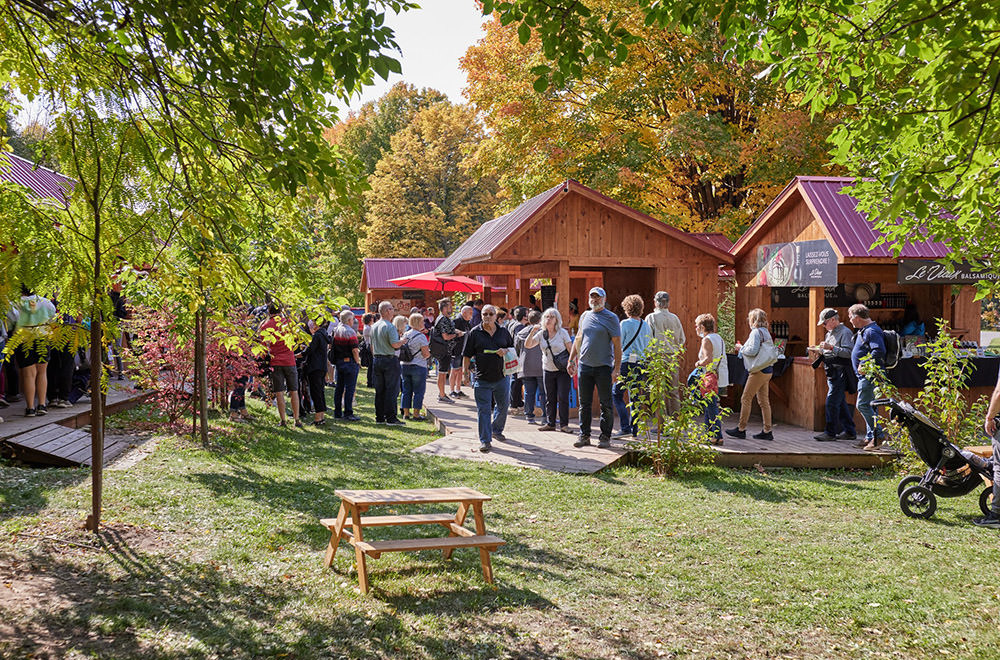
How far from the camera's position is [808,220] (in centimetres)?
1399

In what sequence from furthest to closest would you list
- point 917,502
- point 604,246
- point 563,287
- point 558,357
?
point 604,246
point 563,287
point 558,357
point 917,502

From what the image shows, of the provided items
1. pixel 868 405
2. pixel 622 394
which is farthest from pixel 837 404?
Answer: pixel 622 394

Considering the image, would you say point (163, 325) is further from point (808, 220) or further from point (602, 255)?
point (808, 220)

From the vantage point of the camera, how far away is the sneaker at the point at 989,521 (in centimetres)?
823

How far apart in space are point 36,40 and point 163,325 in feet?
18.8

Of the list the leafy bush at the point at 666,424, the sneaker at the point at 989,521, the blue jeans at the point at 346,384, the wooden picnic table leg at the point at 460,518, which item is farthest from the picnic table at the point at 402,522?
the blue jeans at the point at 346,384

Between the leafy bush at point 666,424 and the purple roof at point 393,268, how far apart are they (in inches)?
1214

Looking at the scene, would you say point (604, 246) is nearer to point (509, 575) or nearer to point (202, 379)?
point (202, 379)

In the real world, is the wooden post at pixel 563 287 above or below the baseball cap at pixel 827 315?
above

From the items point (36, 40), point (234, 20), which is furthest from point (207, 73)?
point (36, 40)

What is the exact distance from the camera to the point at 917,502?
8.73 meters

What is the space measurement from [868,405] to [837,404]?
0.71m

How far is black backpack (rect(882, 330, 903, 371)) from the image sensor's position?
11625 mm

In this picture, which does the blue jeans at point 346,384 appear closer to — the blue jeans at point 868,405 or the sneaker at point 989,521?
the blue jeans at point 868,405
